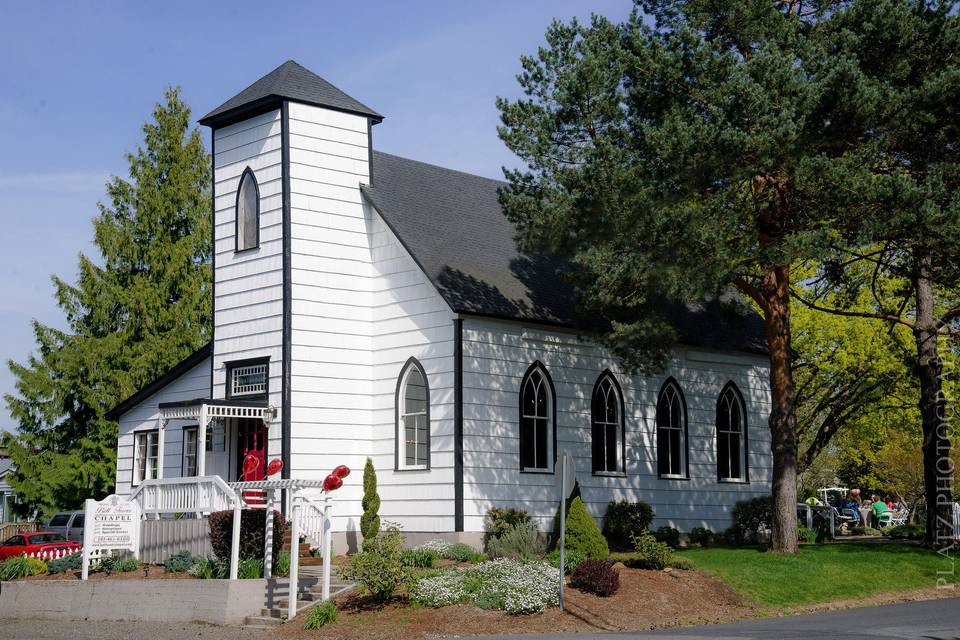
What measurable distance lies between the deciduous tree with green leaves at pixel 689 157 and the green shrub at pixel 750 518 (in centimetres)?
635

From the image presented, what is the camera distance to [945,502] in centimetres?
2533

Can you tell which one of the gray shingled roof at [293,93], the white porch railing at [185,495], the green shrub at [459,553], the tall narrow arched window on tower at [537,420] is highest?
the gray shingled roof at [293,93]

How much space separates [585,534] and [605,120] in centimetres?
821

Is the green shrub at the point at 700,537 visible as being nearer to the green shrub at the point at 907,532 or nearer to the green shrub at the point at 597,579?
the green shrub at the point at 907,532

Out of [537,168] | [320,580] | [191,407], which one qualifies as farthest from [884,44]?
[191,407]

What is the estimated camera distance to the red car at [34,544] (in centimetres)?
2962

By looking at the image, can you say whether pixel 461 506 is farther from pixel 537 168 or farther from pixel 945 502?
pixel 945 502

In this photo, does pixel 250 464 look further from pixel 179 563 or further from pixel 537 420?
pixel 537 420

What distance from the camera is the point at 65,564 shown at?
21594 millimetres

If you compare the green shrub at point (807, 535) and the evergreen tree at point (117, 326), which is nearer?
the green shrub at point (807, 535)

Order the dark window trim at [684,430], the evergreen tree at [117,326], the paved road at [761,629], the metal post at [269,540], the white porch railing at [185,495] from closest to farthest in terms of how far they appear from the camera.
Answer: the paved road at [761,629] → the metal post at [269,540] → the white porch railing at [185,495] → the dark window trim at [684,430] → the evergreen tree at [117,326]

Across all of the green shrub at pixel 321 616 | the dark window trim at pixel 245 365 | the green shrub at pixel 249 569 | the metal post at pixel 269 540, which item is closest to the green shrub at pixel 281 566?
the green shrub at pixel 249 569

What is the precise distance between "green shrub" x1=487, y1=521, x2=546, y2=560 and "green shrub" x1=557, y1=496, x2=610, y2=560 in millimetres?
777

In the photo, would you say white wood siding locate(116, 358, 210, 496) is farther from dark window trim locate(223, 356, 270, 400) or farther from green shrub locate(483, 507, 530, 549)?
green shrub locate(483, 507, 530, 549)
